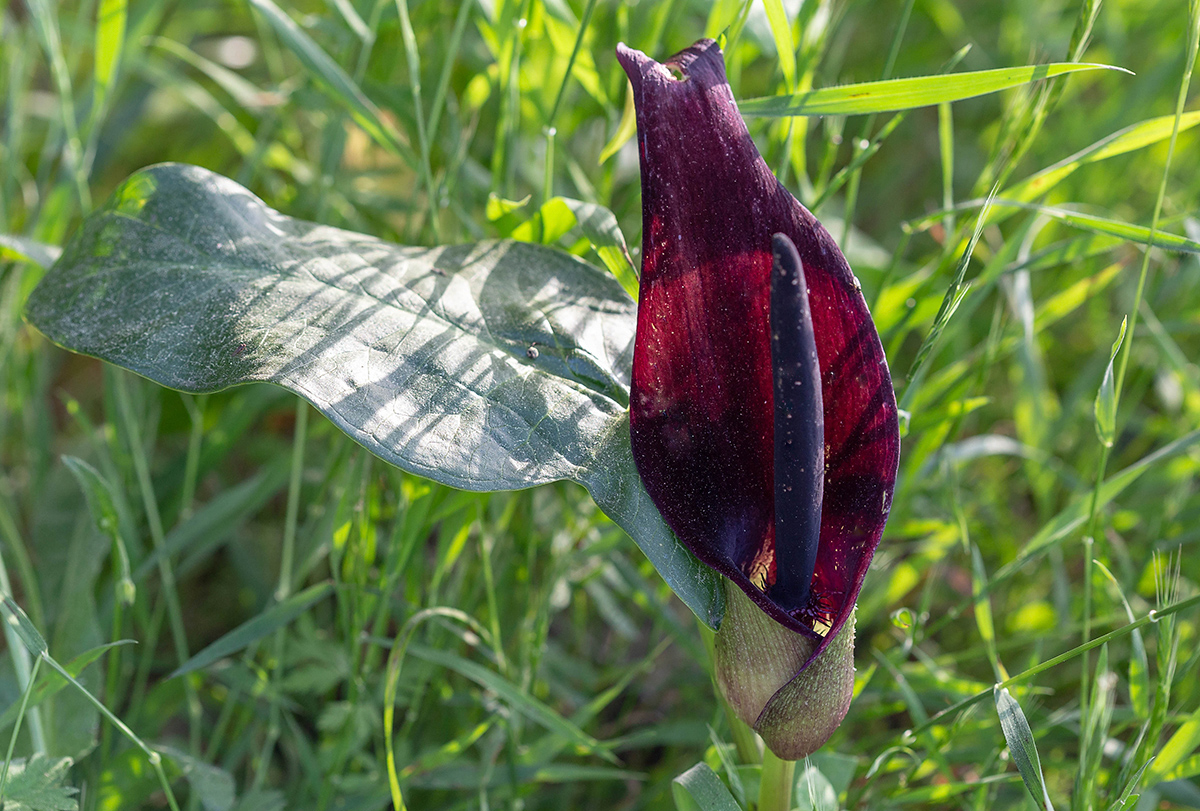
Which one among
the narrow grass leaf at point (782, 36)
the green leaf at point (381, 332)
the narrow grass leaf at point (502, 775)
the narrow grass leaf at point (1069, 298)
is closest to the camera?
the green leaf at point (381, 332)

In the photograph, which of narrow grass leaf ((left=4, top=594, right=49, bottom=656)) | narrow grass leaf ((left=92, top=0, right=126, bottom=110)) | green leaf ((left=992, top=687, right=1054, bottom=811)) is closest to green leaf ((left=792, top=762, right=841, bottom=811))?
green leaf ((left=992, top=687, right=1054, bottom=811))

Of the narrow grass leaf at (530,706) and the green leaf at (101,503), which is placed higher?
the green leaf at (101,503)

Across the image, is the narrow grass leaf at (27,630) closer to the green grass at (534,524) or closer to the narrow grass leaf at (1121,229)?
the green grass at (534,524)

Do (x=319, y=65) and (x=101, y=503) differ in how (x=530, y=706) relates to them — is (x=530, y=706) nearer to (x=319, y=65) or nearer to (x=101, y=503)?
(x=101, y=503)

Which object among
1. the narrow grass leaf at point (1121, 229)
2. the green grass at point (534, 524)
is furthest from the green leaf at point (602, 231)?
the narrow grass leaf at point (1121, 229)

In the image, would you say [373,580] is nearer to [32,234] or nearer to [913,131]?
[32,234]

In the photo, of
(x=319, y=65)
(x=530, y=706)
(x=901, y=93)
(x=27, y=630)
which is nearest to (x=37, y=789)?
(x=27, y=630)

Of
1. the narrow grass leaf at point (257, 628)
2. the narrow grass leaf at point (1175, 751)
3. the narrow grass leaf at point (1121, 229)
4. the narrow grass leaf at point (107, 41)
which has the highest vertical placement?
the narrow grass leaf at point (107, 41)
